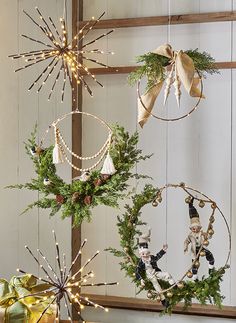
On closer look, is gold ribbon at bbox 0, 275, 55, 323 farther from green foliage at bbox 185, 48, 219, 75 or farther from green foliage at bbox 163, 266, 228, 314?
green foliage at bbox 185, 48, 219, 75

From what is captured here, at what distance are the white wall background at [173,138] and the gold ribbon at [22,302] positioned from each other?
1.63 ft

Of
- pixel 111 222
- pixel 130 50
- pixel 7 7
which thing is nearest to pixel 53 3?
pixel 7 7

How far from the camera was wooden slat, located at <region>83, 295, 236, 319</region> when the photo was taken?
3326 mm

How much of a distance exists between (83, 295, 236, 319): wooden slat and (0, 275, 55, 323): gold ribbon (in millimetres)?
448

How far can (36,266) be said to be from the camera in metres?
3.65

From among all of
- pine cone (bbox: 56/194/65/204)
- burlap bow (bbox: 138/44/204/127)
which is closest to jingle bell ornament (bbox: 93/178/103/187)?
pine cone (bbox: 56/194/65/204)

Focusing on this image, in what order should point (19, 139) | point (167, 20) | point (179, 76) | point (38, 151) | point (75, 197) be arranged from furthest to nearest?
point (19, 139) < point (167, 20) < point (38, 151) < point (75, 197) < point (179, 76)

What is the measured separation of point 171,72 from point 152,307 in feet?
3.93

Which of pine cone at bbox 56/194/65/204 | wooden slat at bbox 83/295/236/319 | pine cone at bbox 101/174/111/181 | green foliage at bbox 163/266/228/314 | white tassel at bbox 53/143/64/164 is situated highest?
white tassel at bbox 53/143/64/164

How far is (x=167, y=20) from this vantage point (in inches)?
133

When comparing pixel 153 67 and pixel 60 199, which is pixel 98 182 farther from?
pixel 153 67

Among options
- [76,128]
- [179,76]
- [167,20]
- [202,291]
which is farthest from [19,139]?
[202,291]

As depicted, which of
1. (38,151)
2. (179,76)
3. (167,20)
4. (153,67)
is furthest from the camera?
(167,20)

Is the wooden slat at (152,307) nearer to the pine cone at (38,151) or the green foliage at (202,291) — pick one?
the green foliage at (202,291)
